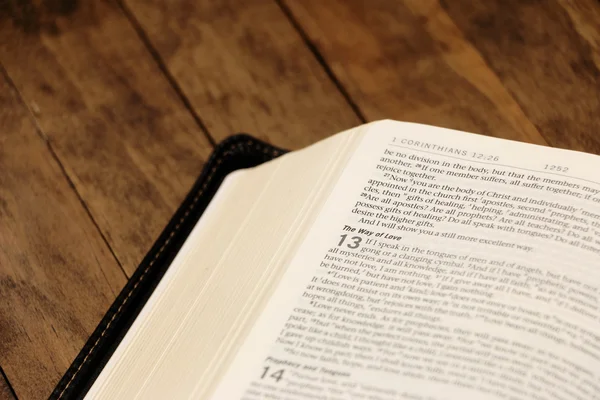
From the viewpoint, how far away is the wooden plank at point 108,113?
61 centimetres

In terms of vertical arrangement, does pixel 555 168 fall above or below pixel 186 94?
above

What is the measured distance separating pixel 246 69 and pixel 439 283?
33 cm

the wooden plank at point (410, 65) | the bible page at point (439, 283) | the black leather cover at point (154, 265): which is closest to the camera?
the bible page at point (439, 283)

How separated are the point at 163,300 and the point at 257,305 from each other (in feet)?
0.31

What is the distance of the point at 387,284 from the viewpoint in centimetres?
44

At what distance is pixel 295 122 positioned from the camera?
64cm

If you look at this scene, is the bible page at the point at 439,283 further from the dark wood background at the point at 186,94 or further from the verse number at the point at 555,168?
the dark wood background at the point at 186,94

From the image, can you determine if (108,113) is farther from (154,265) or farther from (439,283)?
(439,283)

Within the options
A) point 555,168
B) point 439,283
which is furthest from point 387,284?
point 555,168

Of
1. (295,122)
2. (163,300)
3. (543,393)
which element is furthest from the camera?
(295,122)

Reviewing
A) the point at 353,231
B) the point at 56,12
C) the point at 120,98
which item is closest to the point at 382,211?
the point at 353,231

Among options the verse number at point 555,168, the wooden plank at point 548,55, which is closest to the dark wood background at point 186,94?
the wooden plank at point 548,55

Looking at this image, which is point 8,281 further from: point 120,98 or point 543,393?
point 543,393

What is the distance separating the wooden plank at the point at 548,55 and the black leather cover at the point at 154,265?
23 cm
